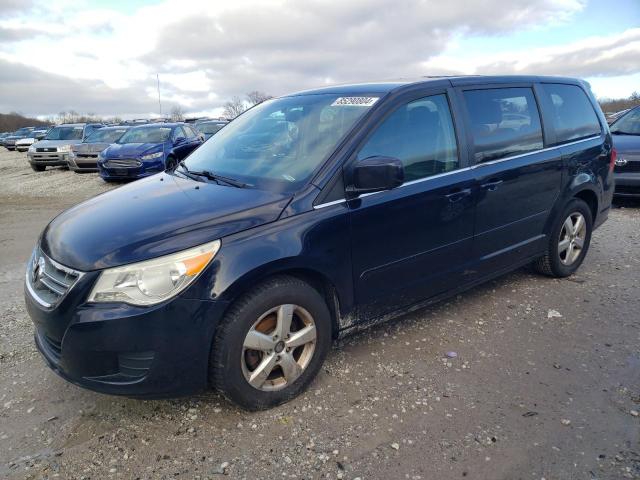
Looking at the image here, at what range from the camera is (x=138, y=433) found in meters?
2.62

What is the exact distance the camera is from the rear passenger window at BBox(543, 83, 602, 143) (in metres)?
4.33

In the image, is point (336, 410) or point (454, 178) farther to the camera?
point (454, 178)

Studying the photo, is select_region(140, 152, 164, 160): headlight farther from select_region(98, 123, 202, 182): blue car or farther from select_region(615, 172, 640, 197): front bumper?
select_region(615, 172, 640, 197): front bumper

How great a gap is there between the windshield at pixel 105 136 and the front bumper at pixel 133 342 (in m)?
14.6

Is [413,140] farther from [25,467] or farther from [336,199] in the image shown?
[25,467]

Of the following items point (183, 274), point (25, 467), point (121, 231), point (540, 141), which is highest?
point (540, 141)

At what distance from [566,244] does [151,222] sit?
385 cm

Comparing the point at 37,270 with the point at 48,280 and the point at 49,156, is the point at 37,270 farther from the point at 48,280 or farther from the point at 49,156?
the point at 49,156

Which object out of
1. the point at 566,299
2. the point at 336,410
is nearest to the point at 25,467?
the point at 336,410

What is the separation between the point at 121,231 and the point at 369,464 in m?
1.72

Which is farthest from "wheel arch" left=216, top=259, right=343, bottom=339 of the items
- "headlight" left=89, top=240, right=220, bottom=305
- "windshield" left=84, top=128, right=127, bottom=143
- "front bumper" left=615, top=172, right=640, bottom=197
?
"windshield" left=84, top=128, right=127, bottom=143

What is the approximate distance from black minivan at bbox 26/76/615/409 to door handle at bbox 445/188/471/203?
0.5 inches

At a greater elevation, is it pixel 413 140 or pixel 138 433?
pixel 413 140

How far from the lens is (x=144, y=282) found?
7.66ft
